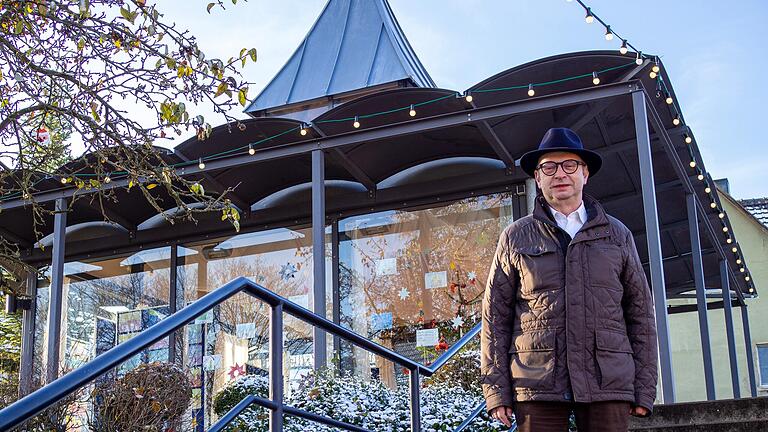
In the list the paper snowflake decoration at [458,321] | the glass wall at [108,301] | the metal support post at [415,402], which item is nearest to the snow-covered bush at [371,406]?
the paper snowflake decoration at [458,321]

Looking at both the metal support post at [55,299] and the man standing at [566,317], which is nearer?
the man standing at [566,317]

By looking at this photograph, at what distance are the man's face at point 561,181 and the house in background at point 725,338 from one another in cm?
2014

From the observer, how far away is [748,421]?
5309mm

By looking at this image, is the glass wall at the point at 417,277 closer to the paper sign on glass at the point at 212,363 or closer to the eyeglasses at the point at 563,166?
the paper sign on glass at the point at 212,363

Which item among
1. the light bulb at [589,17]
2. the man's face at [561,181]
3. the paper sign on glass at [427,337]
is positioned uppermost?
the light bulb at [589,17]

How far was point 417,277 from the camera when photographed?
1000cm

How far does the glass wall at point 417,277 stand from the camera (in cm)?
973

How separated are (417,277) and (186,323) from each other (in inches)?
298

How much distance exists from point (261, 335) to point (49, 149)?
4716 mm

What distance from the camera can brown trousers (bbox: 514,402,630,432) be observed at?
316 centimetres

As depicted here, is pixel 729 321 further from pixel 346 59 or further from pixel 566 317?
pixel 566 317

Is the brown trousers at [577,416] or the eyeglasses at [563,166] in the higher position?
the eyeglasses at [563,166]

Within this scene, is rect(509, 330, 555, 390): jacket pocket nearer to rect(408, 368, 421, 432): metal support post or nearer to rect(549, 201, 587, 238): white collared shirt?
rect(549, 201, 587, 238): white collared shirt

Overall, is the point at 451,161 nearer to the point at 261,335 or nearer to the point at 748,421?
the point at 261,335
